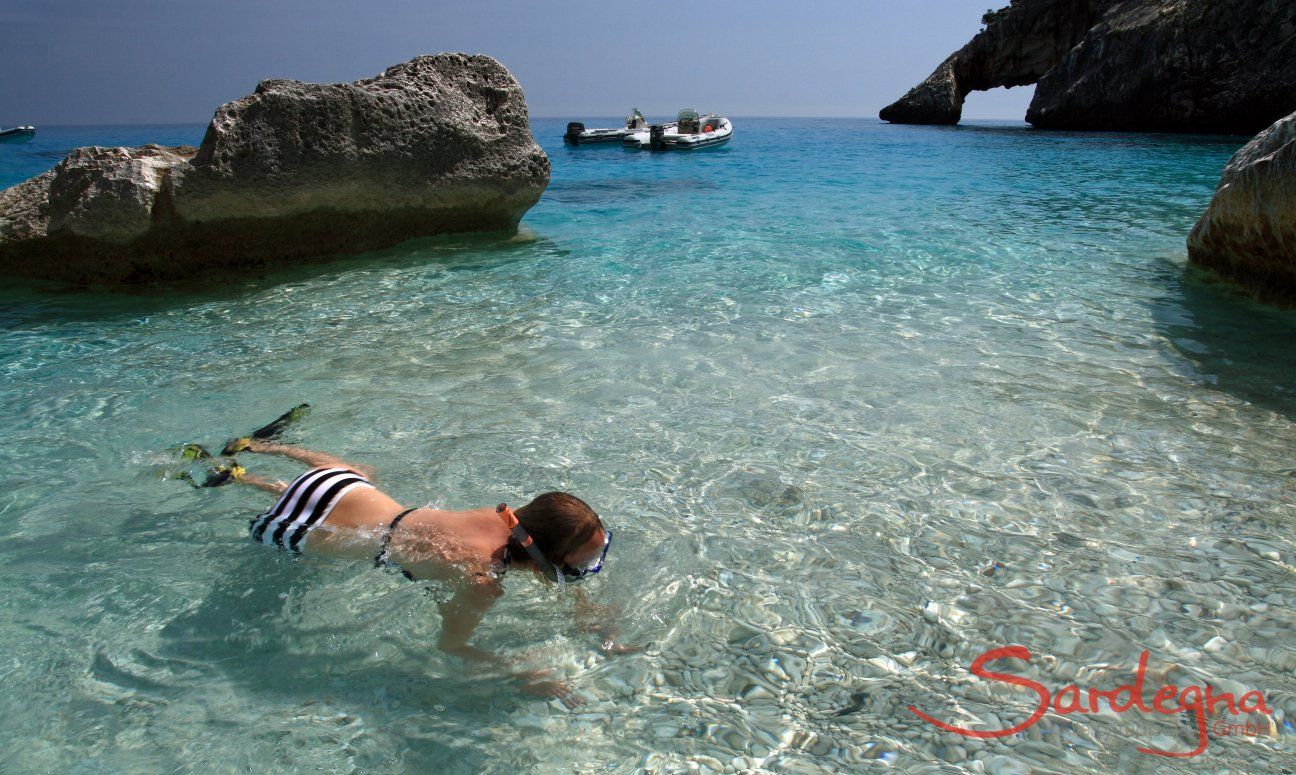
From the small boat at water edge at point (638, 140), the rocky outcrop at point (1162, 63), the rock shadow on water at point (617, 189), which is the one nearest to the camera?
the rock shadow on water at point (617, 189)

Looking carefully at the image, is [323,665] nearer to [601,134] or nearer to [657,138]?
[657,138]

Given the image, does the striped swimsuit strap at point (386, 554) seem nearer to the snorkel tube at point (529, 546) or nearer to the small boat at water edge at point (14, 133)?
the snorkel tube at point (529, 546)

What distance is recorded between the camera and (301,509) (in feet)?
10.1

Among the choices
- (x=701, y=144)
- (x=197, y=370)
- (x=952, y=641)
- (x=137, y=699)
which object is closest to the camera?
(x=137, y=699)

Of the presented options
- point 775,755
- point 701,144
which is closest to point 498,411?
point 775,755

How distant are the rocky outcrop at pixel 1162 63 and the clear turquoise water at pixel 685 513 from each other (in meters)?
32.9

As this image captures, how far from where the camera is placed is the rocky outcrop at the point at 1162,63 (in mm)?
30859

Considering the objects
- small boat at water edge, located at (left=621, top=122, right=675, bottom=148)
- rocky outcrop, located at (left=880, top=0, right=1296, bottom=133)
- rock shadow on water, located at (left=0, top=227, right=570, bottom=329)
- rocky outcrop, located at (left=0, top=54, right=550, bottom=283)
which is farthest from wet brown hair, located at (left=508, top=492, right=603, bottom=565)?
rocky outcrop, located at (left=880, top=0, right=1296, bottom=133)

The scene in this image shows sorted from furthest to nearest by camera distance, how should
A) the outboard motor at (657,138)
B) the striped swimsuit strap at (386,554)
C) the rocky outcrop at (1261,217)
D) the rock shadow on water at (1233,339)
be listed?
the outboard motor at (657,138) < the rocky outcrop at (1261,217) < the rock shadow on water at (1233,339) < the striped swimsuit strap at (386,554)

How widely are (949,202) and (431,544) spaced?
14.0 meters

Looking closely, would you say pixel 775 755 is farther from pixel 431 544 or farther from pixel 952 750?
pixel 431 544

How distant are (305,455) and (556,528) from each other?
203cm

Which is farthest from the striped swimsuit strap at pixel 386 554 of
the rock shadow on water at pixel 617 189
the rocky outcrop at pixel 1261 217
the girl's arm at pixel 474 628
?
the rock shadow on water at pixel 617 189

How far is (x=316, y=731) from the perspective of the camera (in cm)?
235
